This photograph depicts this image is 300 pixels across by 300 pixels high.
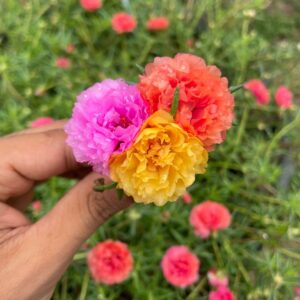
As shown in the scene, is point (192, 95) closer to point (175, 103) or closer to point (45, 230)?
point (175, 103)

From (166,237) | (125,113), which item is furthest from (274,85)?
(125,113)

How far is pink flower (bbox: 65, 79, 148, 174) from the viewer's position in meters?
0.63

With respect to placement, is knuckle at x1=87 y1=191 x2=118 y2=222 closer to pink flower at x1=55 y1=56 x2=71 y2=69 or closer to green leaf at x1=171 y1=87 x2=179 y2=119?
green leaf at x1=171 y1=87 x2=179 y2=119

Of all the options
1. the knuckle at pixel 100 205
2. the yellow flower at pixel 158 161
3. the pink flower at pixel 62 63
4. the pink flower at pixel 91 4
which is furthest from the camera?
the pink flower at pixel 91 4

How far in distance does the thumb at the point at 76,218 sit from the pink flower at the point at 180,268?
14.5 inches

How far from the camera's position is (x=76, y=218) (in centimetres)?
82

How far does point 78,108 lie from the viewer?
665mm

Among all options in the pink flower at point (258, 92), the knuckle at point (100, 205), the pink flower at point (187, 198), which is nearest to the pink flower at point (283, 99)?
the pink flower at point (258, 92)

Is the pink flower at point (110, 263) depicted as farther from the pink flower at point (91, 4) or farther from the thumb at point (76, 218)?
the pink flower at point (91, 4)

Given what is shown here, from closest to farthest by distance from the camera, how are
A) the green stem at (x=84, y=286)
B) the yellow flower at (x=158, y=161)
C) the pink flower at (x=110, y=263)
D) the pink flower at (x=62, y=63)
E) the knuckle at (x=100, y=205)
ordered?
1. the yellow flower at (x=158, y=161)
2. the knuckle at (x=100, y=205)
3. the pink flower at (x=110, y=263)
4. the green stem at (x=84, y=286)
5. the pink flower at (x=62, y=63)

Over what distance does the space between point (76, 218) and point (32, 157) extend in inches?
7.2

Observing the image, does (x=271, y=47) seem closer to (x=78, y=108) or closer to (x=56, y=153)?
(x=56, y=153)

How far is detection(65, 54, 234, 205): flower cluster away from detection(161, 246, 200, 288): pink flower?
531mm

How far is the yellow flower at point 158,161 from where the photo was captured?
0.60m
